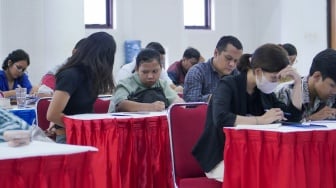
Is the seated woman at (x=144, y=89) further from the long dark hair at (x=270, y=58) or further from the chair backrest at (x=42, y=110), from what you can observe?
the long dark hair at (x=270, y=58)

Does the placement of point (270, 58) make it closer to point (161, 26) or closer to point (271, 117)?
point (271, 117)

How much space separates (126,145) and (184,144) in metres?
0.55

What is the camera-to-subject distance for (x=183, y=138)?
2.70 metres

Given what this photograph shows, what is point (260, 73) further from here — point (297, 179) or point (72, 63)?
point (72, 63)

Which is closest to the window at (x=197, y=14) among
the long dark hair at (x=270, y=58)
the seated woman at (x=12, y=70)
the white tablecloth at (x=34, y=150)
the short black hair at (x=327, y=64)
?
the seated woman at (x=12, y=70)

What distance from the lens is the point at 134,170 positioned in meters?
3.22

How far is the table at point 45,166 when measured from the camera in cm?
161

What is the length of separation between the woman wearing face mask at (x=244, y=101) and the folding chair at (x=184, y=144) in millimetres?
99

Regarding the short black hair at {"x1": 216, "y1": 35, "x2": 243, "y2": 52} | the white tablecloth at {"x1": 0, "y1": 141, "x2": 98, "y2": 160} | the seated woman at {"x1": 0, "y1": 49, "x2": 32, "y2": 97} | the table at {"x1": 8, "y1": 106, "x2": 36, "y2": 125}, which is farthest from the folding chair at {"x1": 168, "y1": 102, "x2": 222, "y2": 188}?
the seated woman at {"x1": 0, "y1": 49, "x2": 32, "y2": 97}

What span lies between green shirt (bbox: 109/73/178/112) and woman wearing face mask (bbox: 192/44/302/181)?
114 cm

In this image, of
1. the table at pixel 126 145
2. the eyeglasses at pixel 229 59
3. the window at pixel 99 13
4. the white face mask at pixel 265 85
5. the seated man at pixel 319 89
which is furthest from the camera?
the window at pixel 99 13

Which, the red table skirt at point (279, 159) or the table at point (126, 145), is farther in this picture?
the table at point (126, 145)

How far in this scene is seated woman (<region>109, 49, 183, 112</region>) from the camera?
11.9 ft

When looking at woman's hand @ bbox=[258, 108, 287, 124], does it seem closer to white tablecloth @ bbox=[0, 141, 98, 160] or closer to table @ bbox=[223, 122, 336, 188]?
table @ bbox=[223, 122, 336, 188]
